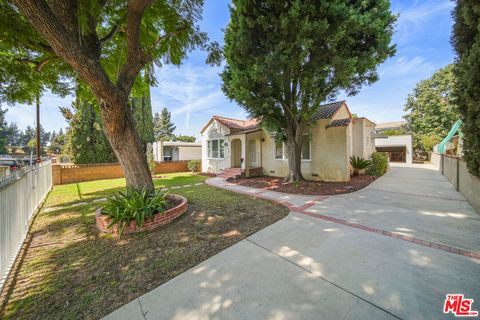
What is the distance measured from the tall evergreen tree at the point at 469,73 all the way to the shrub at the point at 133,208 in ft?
25.4

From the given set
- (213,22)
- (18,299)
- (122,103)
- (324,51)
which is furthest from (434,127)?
(18,299)

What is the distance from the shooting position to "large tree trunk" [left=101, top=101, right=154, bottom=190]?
4.91m

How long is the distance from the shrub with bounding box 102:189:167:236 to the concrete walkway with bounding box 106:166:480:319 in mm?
2304

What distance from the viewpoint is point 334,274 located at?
110 inches

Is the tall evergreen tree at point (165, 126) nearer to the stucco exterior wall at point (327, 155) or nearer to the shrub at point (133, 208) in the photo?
the stucco exterior wall at point (327, 155)

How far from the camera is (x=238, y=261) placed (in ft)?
10.6

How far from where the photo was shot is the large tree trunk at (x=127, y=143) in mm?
4912

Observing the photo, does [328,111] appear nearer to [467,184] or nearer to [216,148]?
[467,184]

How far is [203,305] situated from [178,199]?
14.5 feet

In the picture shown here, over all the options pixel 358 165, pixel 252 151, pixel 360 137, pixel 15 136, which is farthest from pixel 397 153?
Answer: pixel 15 136

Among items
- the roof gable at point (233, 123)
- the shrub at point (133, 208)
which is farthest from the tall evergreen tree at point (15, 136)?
the shrub at point (133, 208)

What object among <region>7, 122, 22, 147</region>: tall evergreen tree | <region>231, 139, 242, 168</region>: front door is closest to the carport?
<region>231, 139, 242, 168</region>: front door

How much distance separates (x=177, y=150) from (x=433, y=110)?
115ft

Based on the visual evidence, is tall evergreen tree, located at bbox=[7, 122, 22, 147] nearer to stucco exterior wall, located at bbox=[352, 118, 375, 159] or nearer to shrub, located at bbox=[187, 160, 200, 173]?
shrub, located at bbox=[187, 160, 200, 173]
